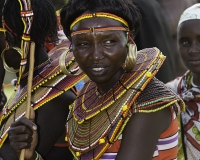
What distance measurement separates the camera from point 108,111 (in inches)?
101

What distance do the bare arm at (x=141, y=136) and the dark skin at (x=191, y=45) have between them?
1.04m

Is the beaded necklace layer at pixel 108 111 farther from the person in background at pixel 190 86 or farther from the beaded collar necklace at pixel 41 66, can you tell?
the person in background at pixel 190 86

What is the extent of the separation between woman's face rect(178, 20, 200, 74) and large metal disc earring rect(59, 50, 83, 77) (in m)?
0.83

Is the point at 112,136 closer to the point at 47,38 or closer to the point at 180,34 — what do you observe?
the point at 47,38

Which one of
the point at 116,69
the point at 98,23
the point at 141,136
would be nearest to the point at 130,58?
the point at 116,69

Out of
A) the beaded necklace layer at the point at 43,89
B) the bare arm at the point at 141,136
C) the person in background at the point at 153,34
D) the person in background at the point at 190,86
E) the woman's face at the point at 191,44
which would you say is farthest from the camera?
the person in background at the point at 153,34

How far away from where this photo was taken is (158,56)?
2.64 meters

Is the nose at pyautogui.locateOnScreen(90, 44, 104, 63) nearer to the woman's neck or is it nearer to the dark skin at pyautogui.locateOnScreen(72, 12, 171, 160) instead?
the dark skin at pyautogui.locateOnScreen(72, 12, 171, 160)

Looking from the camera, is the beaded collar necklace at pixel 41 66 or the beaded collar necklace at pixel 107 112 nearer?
the beaded collar necklace at pixel 107 112

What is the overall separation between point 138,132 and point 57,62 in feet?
3.13

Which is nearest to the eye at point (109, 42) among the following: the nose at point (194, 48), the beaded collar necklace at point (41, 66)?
the beaded collar necklace at point (41, 66)

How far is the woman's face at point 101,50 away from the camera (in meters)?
2.48

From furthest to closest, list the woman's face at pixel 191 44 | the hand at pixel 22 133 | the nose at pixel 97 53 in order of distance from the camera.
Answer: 1. the woman's face at pixel 191 44
2. the hand at pixel 22 133
3. the nose at pixel 97 53

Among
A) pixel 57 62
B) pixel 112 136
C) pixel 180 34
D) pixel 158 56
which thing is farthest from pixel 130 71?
pixel 180 34
